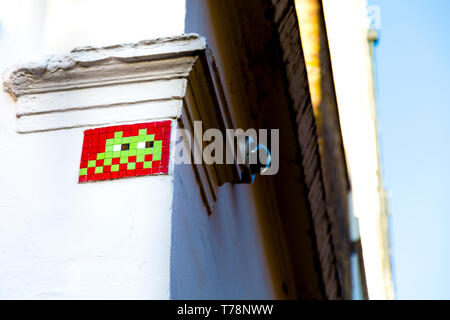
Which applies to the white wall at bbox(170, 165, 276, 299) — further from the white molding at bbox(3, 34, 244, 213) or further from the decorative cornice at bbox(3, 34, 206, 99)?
the decorative cornice at bbox(3, 34, 206, 99)

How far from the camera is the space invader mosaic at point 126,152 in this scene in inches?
88.0

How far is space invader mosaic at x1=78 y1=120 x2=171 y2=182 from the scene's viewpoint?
7.33 feet

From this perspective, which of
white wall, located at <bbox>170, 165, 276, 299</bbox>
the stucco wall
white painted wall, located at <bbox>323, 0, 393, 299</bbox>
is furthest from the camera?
white painted wall, located at <bbox>323, 0, 393, 299</bbox>

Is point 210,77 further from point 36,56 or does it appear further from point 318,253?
point 318,253

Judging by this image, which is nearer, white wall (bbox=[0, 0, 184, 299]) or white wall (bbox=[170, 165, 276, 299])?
white wall (bbox=[0, 0, 184, 299])

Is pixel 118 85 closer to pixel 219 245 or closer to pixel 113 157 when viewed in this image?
pixel 113 157

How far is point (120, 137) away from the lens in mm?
2307

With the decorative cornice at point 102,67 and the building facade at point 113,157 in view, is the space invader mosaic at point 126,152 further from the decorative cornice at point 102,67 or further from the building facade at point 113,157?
the decorative cornice at point 102,67

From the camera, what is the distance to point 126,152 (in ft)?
7.46

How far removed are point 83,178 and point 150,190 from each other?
233 mm

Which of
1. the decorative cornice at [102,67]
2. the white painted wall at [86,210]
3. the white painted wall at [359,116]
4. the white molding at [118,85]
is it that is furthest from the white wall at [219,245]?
the white painted wall at [359,116]

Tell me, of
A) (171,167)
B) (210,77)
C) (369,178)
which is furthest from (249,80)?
(369,178)

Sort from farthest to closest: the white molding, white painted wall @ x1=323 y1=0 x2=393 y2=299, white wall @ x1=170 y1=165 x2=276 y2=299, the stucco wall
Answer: white painted wall @ x1=323 y1=0 x2=393 y2=299, the white molding, white wall @ x1=170 y1=165 x2=276 y2=299, the stucco wall

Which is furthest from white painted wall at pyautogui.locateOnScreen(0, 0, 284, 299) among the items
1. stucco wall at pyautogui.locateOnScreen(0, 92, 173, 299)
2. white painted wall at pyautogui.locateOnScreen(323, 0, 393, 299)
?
white painted wall at pyautogui.locateOnScreen(323, 0, 393, 299)
